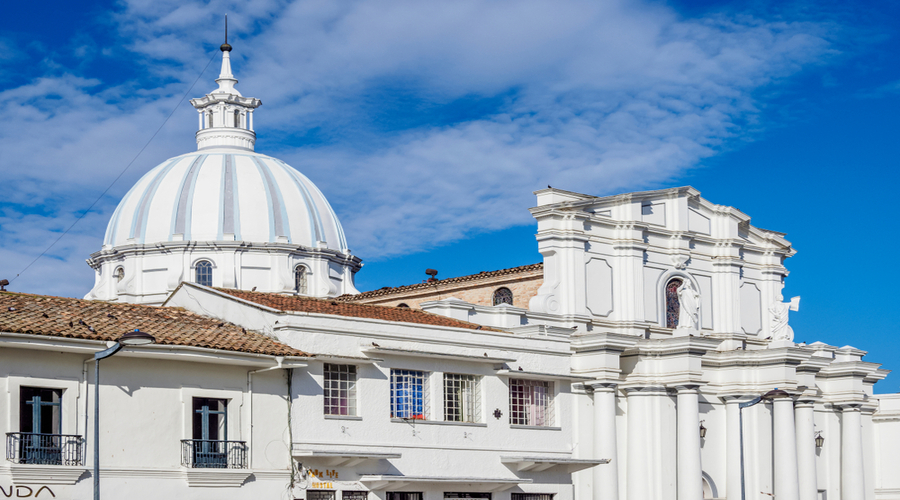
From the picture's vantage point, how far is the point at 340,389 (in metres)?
31.3

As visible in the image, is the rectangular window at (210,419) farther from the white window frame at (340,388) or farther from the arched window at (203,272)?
the arched window at (203,272)

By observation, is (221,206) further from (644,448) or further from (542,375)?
(542,375)

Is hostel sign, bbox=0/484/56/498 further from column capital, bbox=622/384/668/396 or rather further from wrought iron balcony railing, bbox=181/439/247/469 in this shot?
column capital, bbox=622/384/668/396

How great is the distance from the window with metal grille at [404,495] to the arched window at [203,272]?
97.4 ft

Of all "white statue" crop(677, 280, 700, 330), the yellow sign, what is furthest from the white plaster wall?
"white statue" crop(677, 280, 700, 330)

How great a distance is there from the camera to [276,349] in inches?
1156

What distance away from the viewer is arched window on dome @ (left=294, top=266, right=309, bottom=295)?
61.3 m

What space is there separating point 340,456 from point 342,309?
244 inches

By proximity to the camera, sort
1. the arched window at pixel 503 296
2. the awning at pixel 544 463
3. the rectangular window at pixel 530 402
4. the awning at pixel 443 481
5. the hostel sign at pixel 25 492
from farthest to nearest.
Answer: the arched window at pixel 503 296 < the rectangular window at pixel 530 402 < the awning at pixel 544 463 < the awning at pixel 443 481 < the hostel sign at pixel 25 492

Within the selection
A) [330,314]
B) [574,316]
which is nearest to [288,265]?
[574,316]

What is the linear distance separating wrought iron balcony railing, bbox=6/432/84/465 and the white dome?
33777 millimetres

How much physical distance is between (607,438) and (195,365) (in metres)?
15.8

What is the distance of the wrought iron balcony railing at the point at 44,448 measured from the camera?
25.4 m

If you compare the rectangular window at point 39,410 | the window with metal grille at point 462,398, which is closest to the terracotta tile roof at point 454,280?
the window with metal grille at point 462,398
